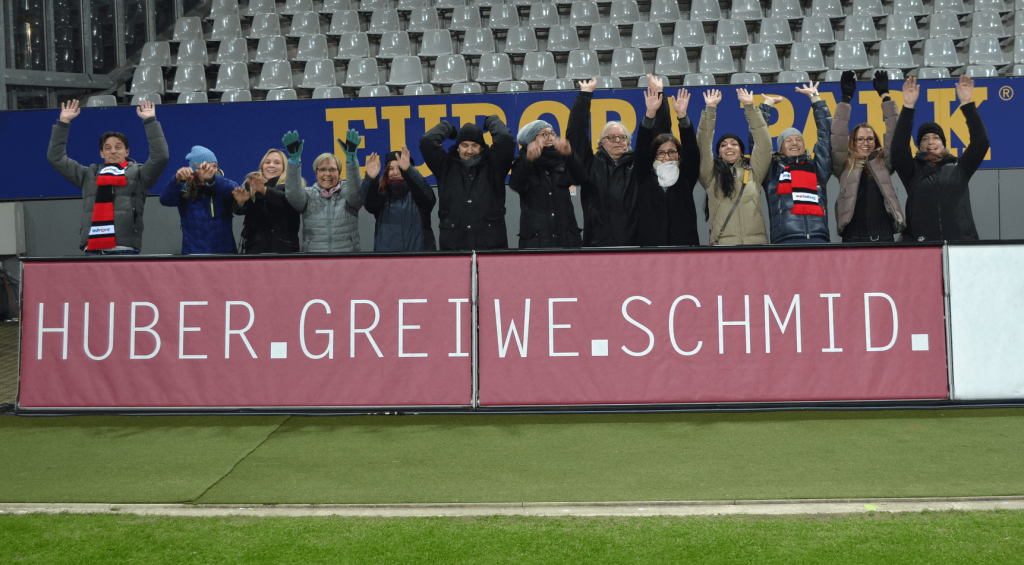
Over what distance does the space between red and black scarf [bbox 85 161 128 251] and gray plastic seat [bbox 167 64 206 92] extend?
199 inches

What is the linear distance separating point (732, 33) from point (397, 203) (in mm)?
6903

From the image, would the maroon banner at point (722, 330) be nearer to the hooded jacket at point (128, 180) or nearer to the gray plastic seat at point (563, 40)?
the hooded jacket at point (128, 180)

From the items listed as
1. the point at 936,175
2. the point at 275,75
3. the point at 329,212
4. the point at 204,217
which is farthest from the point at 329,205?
the point at 275,75

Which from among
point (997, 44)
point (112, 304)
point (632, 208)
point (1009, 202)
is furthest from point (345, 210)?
point (997, 44)

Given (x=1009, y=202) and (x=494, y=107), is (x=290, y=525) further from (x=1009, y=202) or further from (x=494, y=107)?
(x=1009, y=202)

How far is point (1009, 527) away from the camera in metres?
2.92

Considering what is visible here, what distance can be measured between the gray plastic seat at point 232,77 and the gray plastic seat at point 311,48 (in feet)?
2.50

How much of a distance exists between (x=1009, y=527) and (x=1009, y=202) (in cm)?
680

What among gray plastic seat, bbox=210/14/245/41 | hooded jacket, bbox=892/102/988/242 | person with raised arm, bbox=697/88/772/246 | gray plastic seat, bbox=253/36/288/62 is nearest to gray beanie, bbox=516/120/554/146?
person with raised arm, bbox=697/88/772/246

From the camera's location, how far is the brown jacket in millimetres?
5773

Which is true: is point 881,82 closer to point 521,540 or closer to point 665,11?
point 521,540

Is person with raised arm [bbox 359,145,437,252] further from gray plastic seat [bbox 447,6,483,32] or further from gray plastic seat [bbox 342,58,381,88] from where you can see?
gray plastic seat [bbox 447,6,483,32]

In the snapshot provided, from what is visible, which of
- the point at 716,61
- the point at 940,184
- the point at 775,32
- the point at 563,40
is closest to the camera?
the point at 940,184

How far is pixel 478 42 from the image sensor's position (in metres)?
11.1
